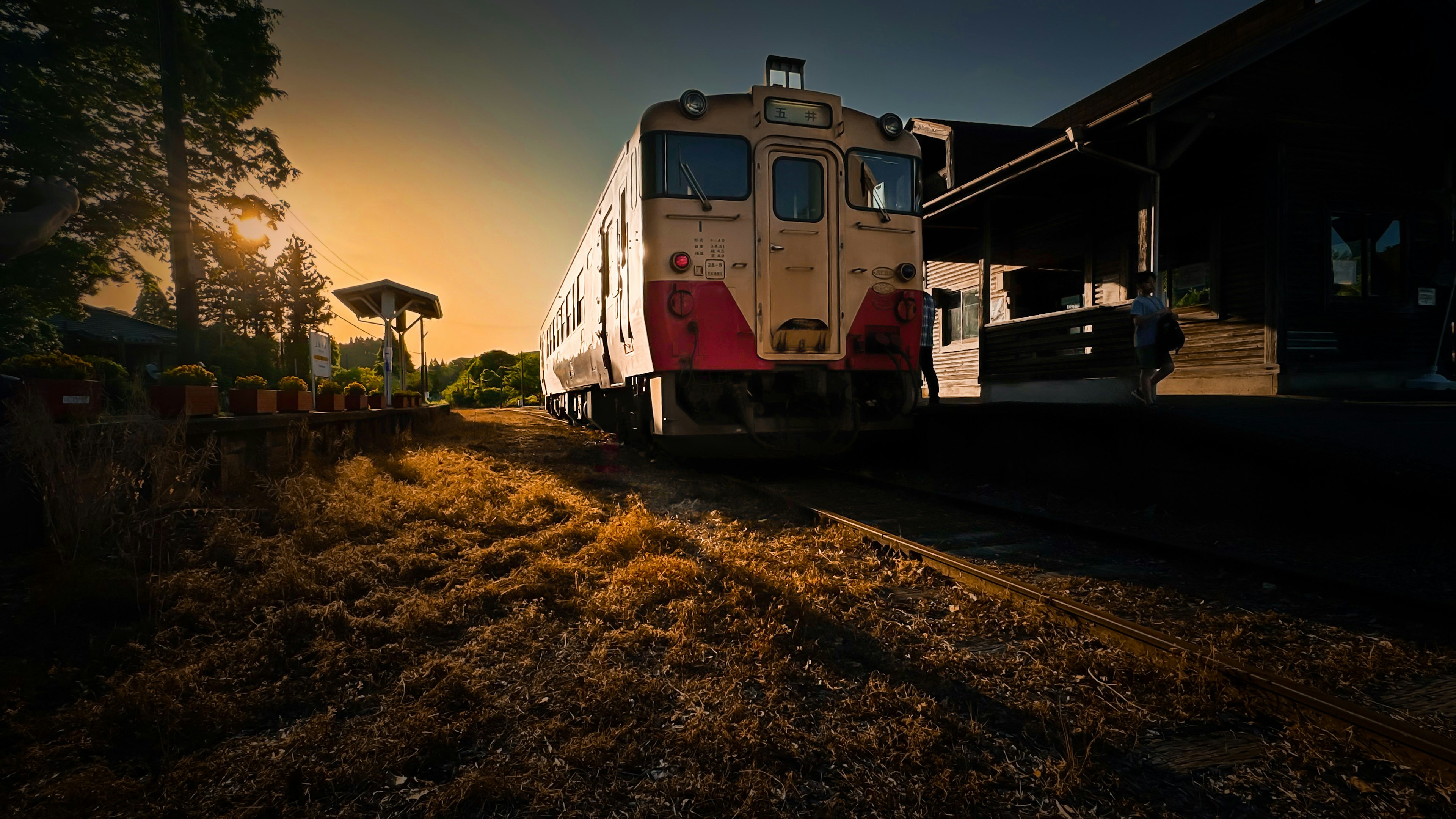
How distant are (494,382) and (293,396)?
52400 millimetres

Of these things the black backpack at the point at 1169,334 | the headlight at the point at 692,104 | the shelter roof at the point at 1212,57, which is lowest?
the black backpack at the point at 1169,334

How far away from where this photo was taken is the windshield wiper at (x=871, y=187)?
6.53 m

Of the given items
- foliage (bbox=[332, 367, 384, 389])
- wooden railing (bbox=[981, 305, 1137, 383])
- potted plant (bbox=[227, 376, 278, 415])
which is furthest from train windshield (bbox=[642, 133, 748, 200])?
foliage (bbox=[332, 367, 384, 389])

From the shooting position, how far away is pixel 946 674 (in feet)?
7.32

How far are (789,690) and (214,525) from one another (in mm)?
3939

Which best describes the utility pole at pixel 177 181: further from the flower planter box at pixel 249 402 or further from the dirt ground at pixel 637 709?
the dirt ground at pixel 637 709

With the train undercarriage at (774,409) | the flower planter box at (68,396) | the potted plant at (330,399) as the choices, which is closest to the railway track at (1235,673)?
the train undercarriage at (774,409)

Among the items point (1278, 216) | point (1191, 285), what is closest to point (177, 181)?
point (1191, 285)

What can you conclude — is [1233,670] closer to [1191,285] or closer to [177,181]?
[1191,285]

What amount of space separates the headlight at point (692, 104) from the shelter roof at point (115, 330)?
26768 millimetres

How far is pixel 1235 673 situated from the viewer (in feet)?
6.75

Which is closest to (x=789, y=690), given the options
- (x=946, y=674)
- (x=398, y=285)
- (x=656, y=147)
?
(x=946, y=674)

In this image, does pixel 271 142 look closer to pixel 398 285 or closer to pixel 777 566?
pixel 398 285

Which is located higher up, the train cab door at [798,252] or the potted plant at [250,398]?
the train cab door at [798,252]
